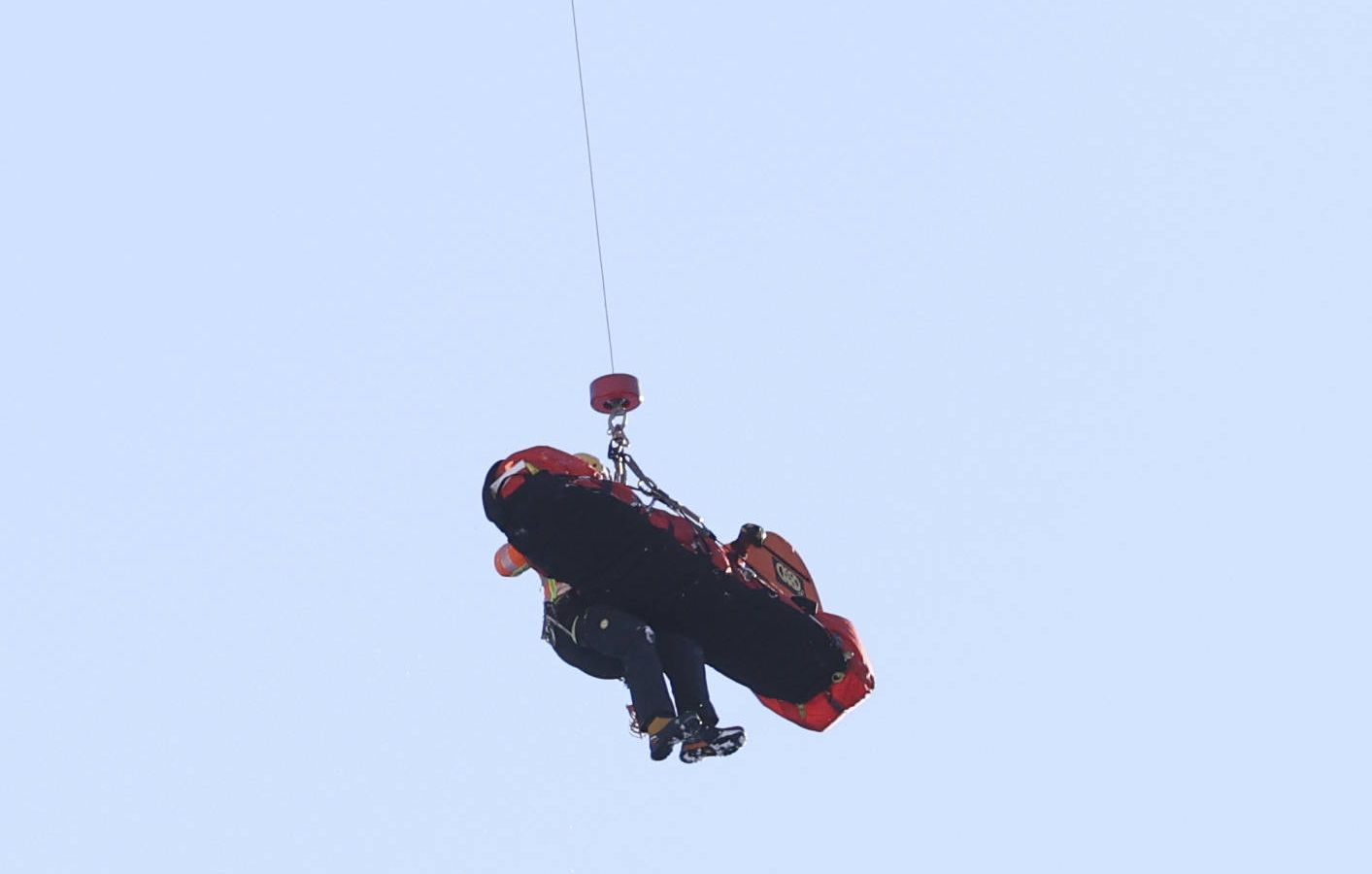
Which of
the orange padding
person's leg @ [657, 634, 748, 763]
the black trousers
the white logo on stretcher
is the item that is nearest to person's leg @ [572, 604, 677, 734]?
the black trousers

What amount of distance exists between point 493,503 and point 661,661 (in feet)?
6.01

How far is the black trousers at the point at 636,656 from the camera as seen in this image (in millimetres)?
20188

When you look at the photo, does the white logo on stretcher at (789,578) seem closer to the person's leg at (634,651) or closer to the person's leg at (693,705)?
the person's leg at (693,705)

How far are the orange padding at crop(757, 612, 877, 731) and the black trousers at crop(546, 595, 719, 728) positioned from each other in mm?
1470

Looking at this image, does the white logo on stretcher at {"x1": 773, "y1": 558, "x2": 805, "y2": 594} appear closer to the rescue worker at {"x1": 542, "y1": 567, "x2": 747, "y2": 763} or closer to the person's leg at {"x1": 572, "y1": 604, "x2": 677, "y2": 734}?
the rescue worker at {"x1": 542, "y1": 567, "x2": 747, "y2": 763}

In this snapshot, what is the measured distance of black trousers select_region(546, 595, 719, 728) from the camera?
20.2 metres

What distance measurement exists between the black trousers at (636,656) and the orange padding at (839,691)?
4.82ft

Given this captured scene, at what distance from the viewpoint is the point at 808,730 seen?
2234 cm

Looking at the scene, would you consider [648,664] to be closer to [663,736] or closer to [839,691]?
[663,736]

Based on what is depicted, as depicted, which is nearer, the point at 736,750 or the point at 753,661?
the point at 736,750

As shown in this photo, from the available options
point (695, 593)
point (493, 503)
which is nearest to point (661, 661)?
point (695, 593)

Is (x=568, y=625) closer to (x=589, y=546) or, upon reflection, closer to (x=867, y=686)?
(x=589, y=546)

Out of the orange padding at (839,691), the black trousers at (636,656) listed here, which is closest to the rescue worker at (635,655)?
the black trousers at (636,656)

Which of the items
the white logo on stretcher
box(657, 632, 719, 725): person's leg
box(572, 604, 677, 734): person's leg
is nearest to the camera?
box(572, 604, 677, 734): person's leg
